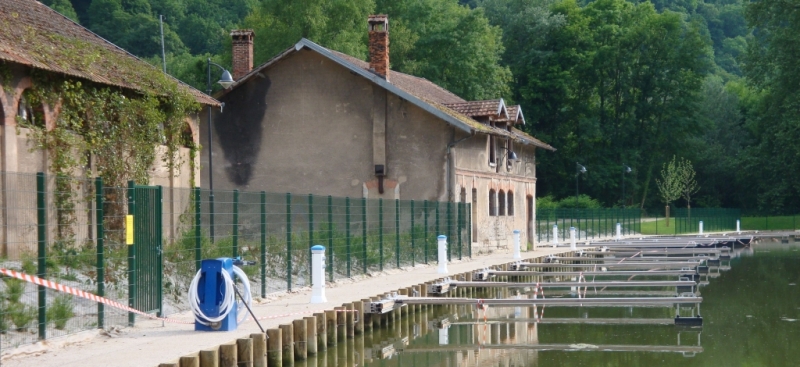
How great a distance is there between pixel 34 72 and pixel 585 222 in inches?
1710

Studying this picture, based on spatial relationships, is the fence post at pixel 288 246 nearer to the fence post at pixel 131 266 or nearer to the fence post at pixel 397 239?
the fence post at pixel 131 266

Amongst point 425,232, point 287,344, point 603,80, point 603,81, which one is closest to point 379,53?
point 425,232

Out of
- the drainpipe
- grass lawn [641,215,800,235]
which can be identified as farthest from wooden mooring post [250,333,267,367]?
grass lawn [641,215,800,235]

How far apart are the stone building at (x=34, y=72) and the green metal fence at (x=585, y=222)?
30674mm

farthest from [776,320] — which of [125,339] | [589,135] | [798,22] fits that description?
[589,135]

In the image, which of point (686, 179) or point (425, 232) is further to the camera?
point (686, 179)

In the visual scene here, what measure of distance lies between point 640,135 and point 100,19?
41451 millimetres

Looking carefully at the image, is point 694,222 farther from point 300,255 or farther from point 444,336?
point 444,336

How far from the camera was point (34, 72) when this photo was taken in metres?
22.2

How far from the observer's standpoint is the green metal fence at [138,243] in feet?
44.7

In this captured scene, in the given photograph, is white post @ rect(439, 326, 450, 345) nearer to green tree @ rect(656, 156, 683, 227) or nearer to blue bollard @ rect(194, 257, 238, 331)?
blue bollard @ rect(194, 257, 238, 331)

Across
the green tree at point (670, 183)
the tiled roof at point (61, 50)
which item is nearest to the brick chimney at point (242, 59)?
the tiled roof at point (61, 50)

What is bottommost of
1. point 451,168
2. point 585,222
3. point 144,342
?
point 585,222

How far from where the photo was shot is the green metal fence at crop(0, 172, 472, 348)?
44.7 feet
